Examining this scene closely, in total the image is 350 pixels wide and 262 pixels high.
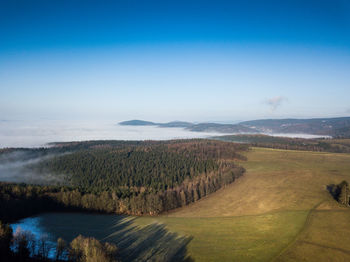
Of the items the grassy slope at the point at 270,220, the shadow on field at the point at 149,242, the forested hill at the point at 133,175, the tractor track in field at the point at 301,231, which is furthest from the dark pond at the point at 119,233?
the tractor track in field at the point at 301,231

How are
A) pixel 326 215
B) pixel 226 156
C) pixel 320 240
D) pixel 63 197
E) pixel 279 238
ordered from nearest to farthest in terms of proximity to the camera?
pixel 320 240 → pixel 279 238 → pixel 326 215 → pixel 63 197 → pixel 226 156

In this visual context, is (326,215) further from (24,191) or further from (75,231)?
(24,191)

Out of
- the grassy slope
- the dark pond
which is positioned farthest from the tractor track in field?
the dark pond

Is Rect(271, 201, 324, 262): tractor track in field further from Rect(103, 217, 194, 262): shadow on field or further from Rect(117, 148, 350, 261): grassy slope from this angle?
Rect(103, 217, 194, 262): shadow on field

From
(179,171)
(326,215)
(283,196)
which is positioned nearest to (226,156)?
(179,171)

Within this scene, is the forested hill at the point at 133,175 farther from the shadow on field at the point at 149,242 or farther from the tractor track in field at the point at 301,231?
the tractor track in field at the point at 301,231

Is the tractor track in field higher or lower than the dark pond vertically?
higher

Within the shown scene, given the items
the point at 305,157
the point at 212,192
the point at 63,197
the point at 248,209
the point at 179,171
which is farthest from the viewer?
the point at 305,157
